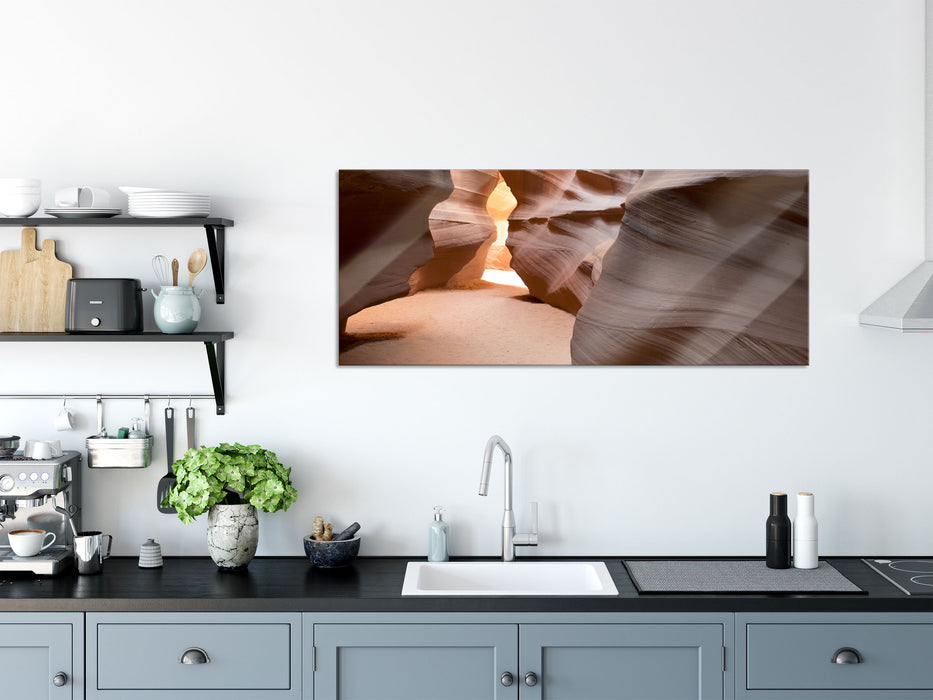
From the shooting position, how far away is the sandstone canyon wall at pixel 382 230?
9.39 ft

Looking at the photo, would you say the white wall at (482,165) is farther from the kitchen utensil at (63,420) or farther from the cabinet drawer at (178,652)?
the cabinet drawer at (178,652)

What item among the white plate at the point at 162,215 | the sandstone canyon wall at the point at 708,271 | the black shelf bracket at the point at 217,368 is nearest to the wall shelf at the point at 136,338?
the black shelf bracket at the point at 217,368

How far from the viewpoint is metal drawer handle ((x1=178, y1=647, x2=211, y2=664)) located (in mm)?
2416

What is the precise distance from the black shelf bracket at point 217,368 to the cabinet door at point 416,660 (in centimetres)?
79

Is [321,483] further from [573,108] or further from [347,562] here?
[573,108]

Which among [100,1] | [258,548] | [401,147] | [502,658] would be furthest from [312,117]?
[502,658]

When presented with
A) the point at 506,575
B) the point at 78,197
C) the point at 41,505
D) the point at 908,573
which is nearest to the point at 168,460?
the point at 41,505

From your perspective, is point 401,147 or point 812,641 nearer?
point 812,641

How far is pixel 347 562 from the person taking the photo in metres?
2.76

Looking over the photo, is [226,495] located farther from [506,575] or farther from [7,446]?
[506,575]

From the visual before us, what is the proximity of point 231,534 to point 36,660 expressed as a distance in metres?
0.57

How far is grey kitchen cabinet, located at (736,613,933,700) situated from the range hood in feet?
2.49

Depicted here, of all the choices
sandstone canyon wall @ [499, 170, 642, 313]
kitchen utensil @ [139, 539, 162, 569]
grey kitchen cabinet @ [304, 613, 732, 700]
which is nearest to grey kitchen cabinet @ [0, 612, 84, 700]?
kitchen utensil @ [139, 539, 162, 569]

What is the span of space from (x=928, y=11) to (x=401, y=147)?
5.22ft
